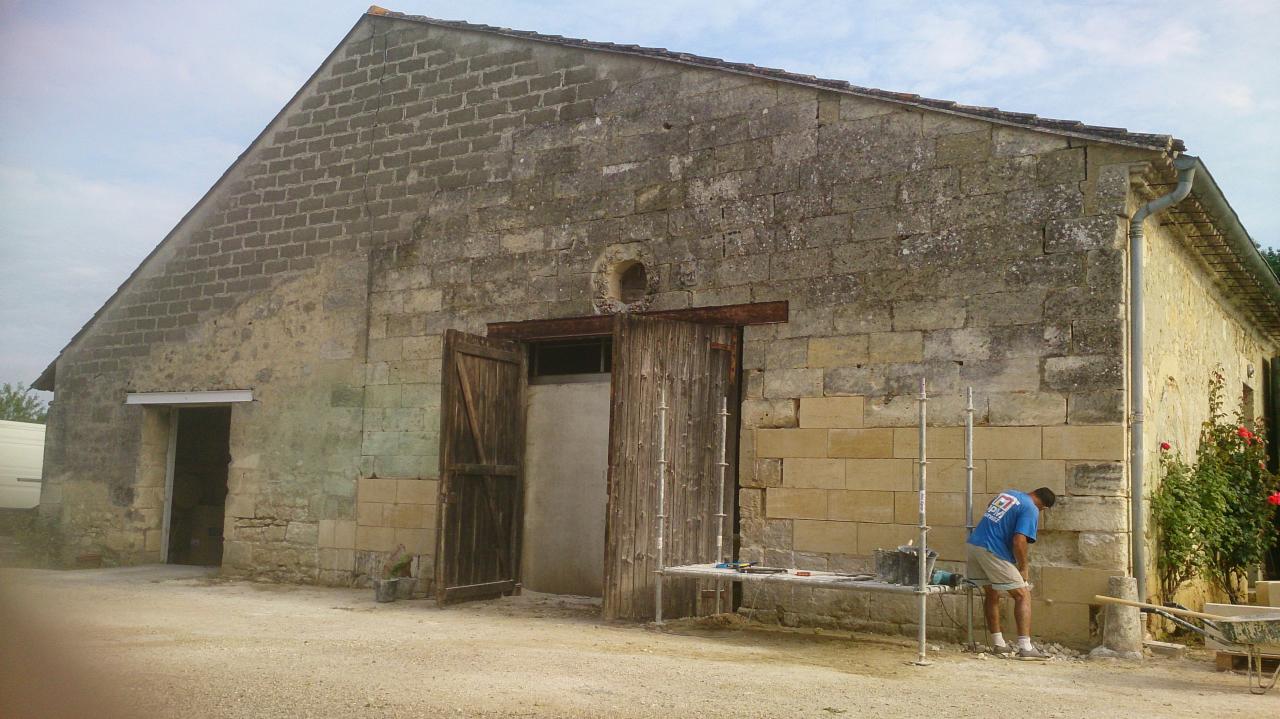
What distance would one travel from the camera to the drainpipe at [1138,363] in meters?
7.13

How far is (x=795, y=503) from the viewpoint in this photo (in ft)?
27.2

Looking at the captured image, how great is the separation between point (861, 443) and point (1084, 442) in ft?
5.25

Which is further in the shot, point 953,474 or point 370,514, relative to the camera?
point 370,514

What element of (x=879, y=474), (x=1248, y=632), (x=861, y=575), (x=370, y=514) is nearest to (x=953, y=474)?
(x=879, y=474)

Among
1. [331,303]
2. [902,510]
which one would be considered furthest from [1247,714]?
[331,303]

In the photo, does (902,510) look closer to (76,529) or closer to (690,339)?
(690,339)

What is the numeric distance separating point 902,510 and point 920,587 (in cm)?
114

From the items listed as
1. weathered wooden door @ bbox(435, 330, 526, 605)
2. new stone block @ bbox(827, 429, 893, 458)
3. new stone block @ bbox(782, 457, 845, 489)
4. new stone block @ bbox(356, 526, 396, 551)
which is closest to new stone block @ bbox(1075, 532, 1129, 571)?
new stone block @ bbox(827, 429, 893, 458)

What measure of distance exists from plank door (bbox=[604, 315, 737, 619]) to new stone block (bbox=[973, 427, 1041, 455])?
211 centimetres

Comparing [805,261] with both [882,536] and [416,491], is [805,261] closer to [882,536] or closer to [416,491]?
[882,536]

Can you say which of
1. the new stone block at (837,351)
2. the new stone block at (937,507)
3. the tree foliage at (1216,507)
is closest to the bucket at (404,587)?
the new stone block at (837,351)

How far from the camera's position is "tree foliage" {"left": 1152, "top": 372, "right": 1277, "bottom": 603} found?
308 inches

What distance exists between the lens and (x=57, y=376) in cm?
1325

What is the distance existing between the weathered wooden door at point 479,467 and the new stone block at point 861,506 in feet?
10.2
